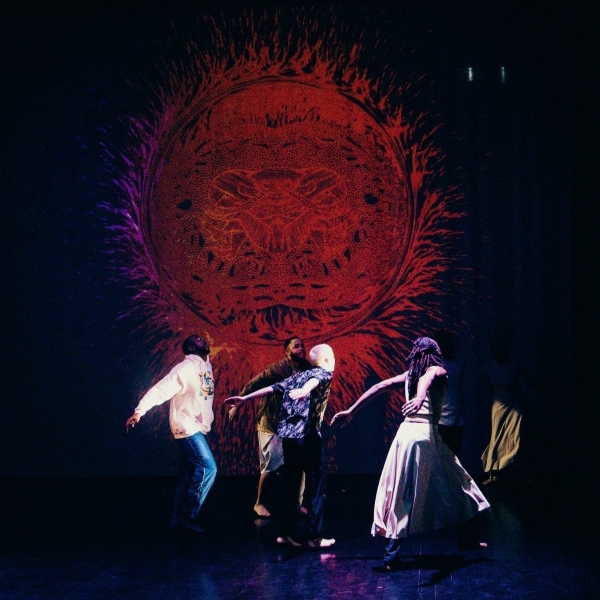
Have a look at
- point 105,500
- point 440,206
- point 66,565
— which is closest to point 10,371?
point 105,500

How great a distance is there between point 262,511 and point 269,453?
458 mm

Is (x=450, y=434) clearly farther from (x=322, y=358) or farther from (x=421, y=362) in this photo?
(x=421, y=362)

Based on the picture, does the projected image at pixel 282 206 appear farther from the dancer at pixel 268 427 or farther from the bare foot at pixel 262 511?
the bare foot at pixel 262 511

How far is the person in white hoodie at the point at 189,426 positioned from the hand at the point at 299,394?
996 mm

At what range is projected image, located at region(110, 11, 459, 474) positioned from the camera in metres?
9.01

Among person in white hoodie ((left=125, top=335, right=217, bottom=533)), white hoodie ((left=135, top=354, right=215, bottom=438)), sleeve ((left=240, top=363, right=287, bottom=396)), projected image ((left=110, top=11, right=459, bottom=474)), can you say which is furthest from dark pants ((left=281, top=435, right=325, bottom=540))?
projected image ((left=110, top=11, right=459, bottom=474))

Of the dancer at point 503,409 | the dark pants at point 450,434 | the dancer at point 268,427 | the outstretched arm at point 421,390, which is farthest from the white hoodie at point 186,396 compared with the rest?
the dancer at point 503,409

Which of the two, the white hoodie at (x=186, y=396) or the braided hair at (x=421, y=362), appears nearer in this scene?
the braided hair at (x=421, y=362)

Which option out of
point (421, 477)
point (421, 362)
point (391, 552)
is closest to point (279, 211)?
point (421, 362)

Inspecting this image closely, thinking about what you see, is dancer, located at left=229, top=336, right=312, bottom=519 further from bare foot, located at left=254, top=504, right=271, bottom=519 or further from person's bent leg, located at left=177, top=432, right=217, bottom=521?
person's bent leg, located at left=177, top=432, right=217, bottom=521

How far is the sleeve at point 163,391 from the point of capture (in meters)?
6.09

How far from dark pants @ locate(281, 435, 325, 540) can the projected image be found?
320cm

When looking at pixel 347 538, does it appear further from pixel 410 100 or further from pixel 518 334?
pixel 410 100

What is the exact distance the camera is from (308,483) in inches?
227
